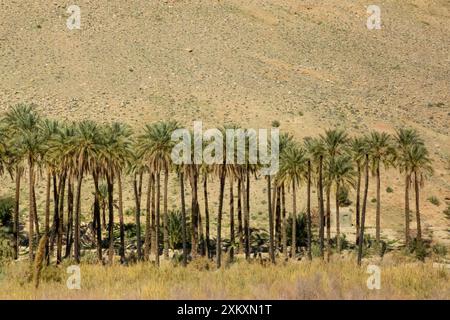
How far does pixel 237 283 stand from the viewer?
80.8 feet

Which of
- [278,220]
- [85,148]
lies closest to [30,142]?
[85,148]

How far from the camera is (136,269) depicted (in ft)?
95.3

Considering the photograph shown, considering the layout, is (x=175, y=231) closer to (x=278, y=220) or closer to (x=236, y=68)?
(x=278, y=220)

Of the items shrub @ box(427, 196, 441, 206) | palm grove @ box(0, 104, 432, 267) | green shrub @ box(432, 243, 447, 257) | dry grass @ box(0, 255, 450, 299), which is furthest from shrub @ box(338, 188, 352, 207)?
dry grass @ box(0, 255, 450, 299)

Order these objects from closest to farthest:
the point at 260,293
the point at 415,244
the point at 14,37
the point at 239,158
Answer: the point at 260,293 < the point at 239,158 < the point at 415,244 < the point at 14,37

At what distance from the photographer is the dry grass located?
859 inches

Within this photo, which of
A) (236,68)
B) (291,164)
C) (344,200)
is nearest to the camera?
(291,164)

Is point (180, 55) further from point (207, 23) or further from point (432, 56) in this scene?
point (432, 56)

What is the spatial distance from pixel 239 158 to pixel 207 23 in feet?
237

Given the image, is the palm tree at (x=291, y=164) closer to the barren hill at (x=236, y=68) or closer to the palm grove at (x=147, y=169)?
the palm grove at (x=147, y=169)

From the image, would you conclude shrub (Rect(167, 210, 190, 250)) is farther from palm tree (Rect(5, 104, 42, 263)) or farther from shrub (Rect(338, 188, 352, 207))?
shrub (Rect(338, 188, 352, 207))

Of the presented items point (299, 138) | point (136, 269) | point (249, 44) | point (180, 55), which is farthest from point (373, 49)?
point (136, 269)

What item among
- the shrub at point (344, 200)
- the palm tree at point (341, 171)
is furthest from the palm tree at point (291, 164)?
the shrub at point (344, 200)

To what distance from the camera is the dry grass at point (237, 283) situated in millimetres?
21812
